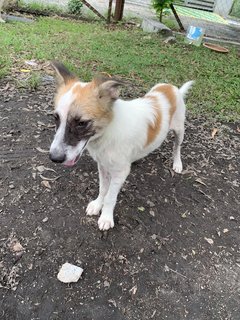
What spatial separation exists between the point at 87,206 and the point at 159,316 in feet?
4.30

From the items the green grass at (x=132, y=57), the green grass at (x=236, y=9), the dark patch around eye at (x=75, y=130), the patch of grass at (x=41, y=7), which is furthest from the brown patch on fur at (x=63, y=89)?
the green grass at (x=236, y=9)

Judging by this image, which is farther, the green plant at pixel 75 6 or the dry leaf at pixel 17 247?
the green plant at pixel 75 6

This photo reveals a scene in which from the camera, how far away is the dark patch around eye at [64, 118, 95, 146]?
7.77ft

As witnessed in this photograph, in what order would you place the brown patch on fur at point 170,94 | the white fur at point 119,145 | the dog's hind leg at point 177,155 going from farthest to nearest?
1. the dog's hind leg at point 177,155
2. the brown patch on fur at point 170,94
3. the white fur at point 119,145

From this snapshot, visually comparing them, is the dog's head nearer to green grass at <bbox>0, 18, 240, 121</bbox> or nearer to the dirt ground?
the dirt ground

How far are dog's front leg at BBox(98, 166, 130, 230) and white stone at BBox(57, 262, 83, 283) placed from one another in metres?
0.52

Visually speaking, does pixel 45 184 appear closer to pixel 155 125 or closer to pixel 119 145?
pixel 119 145

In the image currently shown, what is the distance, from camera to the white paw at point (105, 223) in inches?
127

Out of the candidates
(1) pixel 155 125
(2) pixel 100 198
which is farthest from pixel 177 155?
(2) pixel 100 198

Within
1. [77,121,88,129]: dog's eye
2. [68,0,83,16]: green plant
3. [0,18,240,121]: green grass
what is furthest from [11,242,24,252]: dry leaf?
[68,0,83,16]: green plant

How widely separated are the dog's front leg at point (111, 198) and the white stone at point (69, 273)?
A: 0.52 m

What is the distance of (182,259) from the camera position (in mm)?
3094

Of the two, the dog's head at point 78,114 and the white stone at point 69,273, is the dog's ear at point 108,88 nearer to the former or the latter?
the dog's head at point 78,114

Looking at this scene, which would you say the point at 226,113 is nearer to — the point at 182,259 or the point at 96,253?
the point at 182,259
